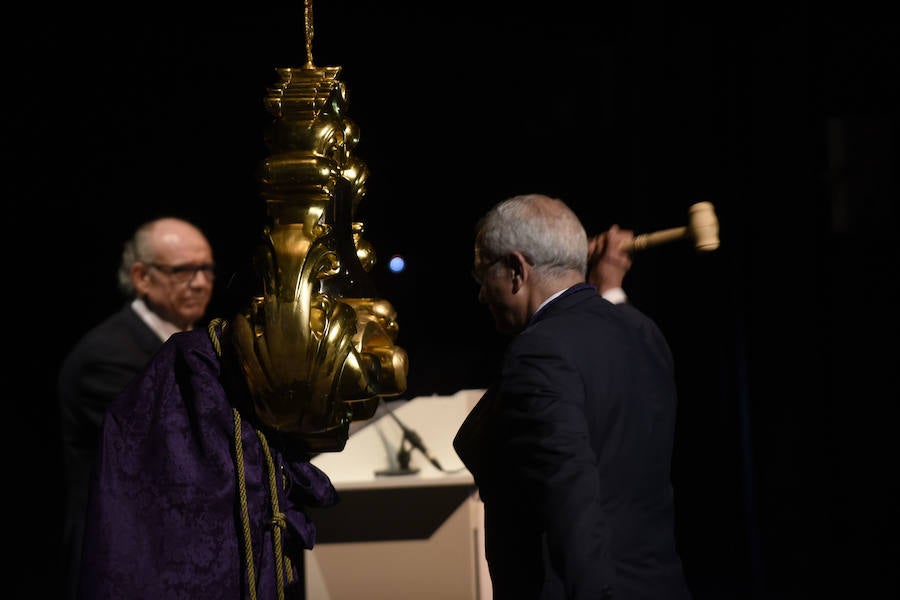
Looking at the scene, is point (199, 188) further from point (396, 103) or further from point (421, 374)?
point (421, 374)

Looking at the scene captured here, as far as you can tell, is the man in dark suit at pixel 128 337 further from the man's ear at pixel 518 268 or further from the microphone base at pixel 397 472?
the man's ear at pixel 518 268

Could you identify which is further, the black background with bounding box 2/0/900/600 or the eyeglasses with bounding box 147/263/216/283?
the black background with bounding box 2/0/900/600

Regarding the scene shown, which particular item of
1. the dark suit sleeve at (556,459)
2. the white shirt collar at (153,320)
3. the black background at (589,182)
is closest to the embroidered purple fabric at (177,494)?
the dark suit sleeve at (556,459)

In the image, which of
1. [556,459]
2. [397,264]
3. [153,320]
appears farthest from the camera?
[397,264]

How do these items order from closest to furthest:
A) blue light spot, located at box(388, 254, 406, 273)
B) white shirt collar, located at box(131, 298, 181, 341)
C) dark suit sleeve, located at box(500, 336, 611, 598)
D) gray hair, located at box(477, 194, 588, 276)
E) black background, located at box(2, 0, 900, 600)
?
dark suit sleeve, located at box(500, 336, 611, 598) → gray hair, located at box(477, 194, 588, 276) → white shirt collar, located at box(131, 298, 181, 341) → black background, located at box(2, 0, 900, 600) → blue light spot, located at box(388, 254, 406, 273)

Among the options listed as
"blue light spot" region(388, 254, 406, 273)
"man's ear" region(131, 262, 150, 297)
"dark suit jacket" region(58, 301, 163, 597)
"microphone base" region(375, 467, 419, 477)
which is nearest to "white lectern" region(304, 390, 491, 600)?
"microphone base" region(375, 467, 419, 477)

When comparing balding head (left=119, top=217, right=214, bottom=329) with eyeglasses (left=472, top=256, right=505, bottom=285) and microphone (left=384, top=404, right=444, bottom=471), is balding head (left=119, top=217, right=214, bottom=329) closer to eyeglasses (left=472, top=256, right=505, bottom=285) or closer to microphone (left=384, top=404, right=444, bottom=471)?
microphone (left=384, top=404, right=444, bottom=471)

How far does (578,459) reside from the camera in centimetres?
121

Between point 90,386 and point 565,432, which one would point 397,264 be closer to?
point 90,386

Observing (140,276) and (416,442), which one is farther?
(140,276)

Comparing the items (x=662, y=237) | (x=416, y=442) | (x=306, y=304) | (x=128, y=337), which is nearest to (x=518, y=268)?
(x=662, y=237)

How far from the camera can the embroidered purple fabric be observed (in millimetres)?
1044

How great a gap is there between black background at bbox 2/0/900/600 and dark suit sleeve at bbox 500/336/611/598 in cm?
155

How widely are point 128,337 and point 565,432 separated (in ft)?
4.06
